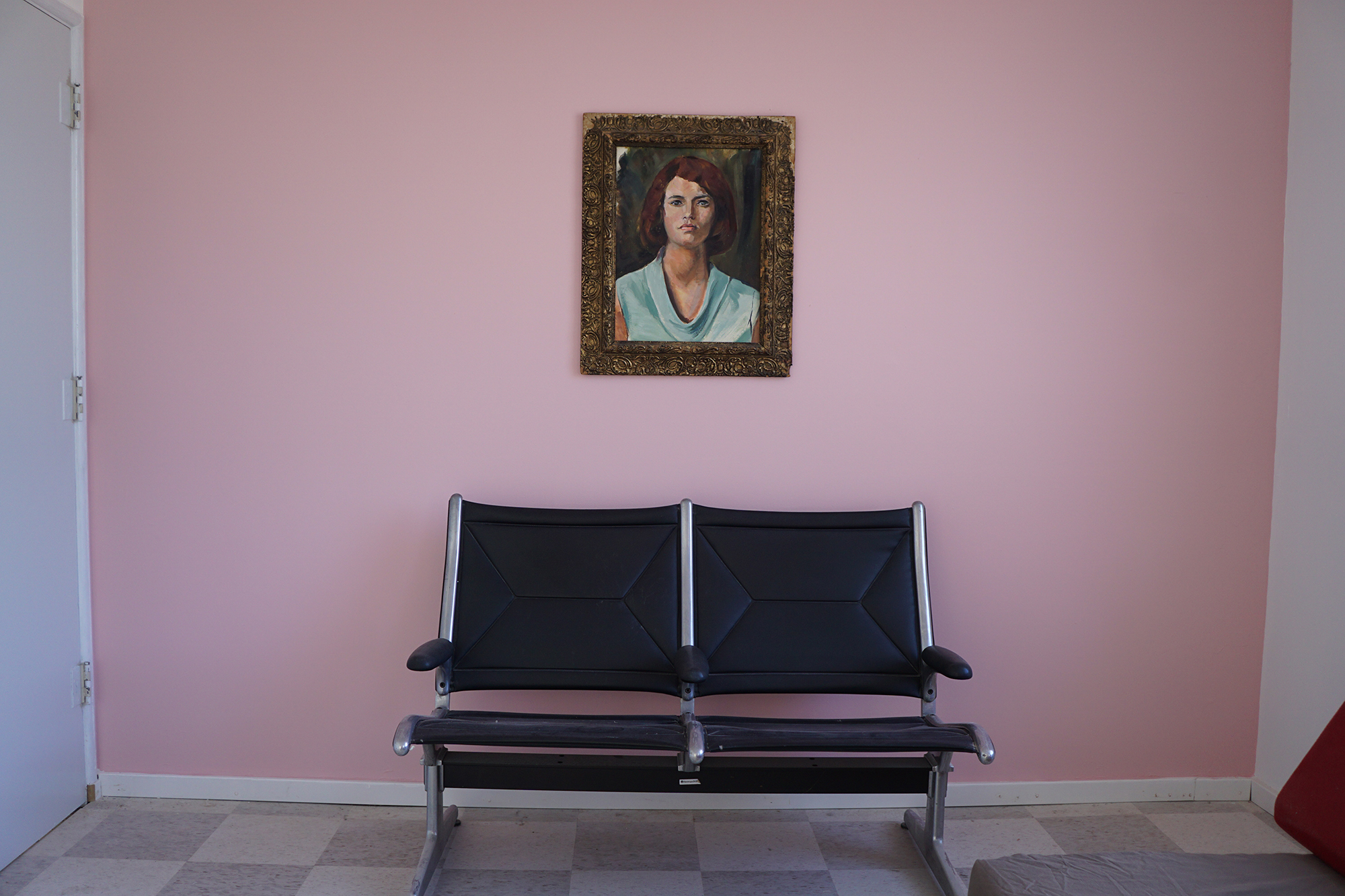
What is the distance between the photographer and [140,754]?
2584mm

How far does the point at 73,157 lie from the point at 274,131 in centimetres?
55

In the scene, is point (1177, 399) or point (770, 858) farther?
point (1177, 399)

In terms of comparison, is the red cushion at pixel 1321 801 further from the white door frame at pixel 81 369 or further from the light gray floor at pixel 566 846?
the white door frame at pixel 81 369

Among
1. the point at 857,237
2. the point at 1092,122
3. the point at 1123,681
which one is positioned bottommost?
the point at 1123,681

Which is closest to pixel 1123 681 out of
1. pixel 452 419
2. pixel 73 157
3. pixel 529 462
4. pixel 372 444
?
pixel 529 462

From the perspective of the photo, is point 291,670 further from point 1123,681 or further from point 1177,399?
point 1177,399

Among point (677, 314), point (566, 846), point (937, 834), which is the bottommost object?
point (566, 846)

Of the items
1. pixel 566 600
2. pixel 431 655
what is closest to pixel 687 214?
pixel 566 600

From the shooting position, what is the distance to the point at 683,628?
2301 mm

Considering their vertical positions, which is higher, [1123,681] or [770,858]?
[1123,681]

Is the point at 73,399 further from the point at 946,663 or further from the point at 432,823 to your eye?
the point at 946,663

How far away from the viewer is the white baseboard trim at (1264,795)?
101 inches

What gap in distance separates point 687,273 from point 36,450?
180 cm

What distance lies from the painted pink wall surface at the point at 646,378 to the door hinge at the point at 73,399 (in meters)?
0.06
